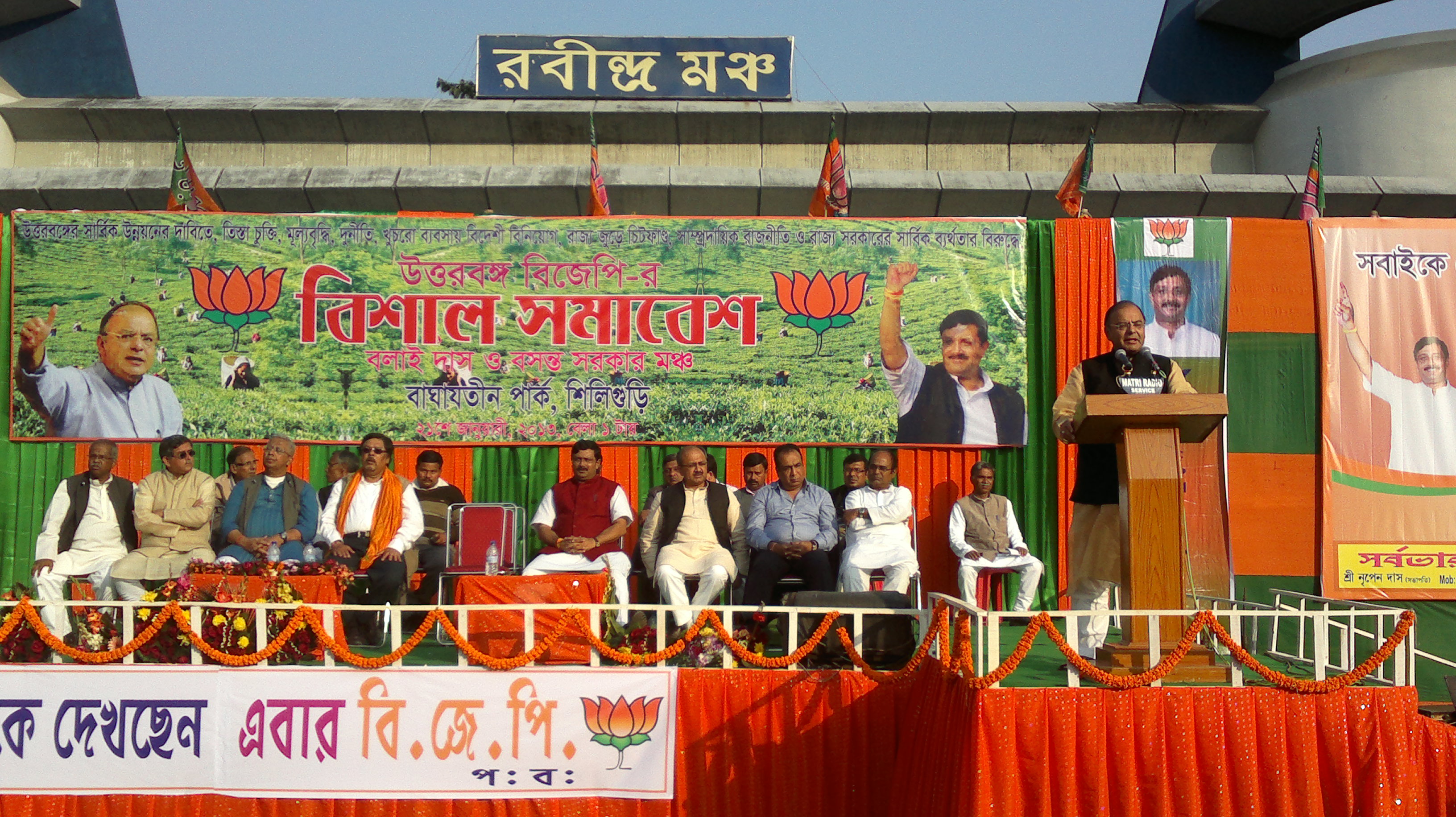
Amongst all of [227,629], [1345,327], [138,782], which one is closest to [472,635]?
[227,629]

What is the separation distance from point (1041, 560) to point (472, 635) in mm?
3925

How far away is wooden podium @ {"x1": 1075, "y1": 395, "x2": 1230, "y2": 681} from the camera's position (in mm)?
4180

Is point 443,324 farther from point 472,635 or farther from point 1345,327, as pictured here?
point 1345,327

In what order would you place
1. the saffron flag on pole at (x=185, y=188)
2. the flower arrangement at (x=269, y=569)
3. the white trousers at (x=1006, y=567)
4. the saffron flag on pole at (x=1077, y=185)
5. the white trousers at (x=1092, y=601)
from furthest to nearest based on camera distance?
the saffron flag on pole at (x=185, y=188)
the saffron flag on pole at (x=1077, y=185)
the white trousers at (x=1006, y=567)
the flower arrangement at (x=269, y=569)
the white trousers at (x=1092, y=601)

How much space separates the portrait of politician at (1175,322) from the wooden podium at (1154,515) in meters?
3.61

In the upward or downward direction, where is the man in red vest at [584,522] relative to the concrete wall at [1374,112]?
downward

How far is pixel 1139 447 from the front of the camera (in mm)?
4266

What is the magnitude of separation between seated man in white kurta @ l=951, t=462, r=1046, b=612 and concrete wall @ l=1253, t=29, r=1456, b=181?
498 cm

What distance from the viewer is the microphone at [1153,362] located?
4625 mm

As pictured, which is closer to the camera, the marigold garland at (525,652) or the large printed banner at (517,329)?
the marigold garland at (525,652)

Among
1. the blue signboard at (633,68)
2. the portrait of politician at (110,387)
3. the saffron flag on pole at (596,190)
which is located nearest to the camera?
the portrait of politician at (110,387)

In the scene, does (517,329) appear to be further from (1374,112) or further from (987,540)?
(1374,112)

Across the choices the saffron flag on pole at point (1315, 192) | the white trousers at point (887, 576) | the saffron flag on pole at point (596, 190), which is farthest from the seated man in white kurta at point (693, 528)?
the saffron flag on pole at point (1315, 192)

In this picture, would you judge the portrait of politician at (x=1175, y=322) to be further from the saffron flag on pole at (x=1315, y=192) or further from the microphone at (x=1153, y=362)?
the microphone at (x=1153, y=362)
